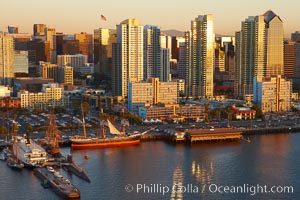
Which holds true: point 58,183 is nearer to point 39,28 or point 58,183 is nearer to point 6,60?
point 6,60

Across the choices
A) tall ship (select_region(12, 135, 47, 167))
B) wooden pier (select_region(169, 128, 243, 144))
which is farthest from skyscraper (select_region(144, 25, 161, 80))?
tall ship (select_region(12, 135, 47, 167))

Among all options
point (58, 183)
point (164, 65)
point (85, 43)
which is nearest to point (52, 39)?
point (85, 43)

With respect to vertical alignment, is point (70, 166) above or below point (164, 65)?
below

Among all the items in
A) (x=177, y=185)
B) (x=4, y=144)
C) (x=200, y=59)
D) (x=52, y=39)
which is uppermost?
(x=52, y=39)

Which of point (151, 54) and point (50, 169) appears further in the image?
point (151, 54)

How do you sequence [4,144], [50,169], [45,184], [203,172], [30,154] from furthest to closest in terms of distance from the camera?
[4,144]
[30,154]
[203,172]
[50,169]
[45,184]

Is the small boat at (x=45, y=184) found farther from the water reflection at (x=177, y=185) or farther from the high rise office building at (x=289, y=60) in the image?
the high rise office building at (x=289, y=60)

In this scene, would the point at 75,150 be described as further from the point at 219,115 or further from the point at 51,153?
the point at 219,115
